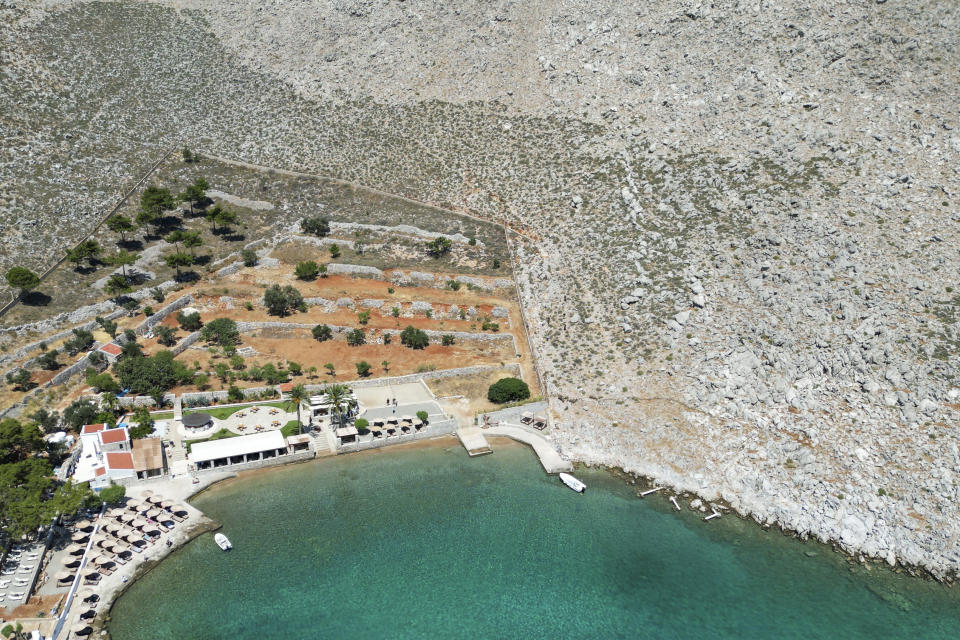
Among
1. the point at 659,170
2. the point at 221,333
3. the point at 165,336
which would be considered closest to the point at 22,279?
the point at 165,336

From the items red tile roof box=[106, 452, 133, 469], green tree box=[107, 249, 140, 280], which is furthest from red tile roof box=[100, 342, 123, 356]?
red tile roof box=[106, 452, 133, 469]

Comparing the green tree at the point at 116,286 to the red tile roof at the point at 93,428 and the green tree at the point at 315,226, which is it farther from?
the green tree at the point at 315,226

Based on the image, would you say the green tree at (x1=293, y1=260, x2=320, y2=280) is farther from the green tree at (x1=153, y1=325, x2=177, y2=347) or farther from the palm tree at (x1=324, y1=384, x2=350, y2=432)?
the palm tree at (x1=324, y1=384, x2=350, y2=432)

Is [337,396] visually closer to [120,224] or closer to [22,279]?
[22,279]

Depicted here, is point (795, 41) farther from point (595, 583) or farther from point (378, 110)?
point (595, 583)

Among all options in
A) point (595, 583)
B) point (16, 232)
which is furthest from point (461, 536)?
point (16, 232)
